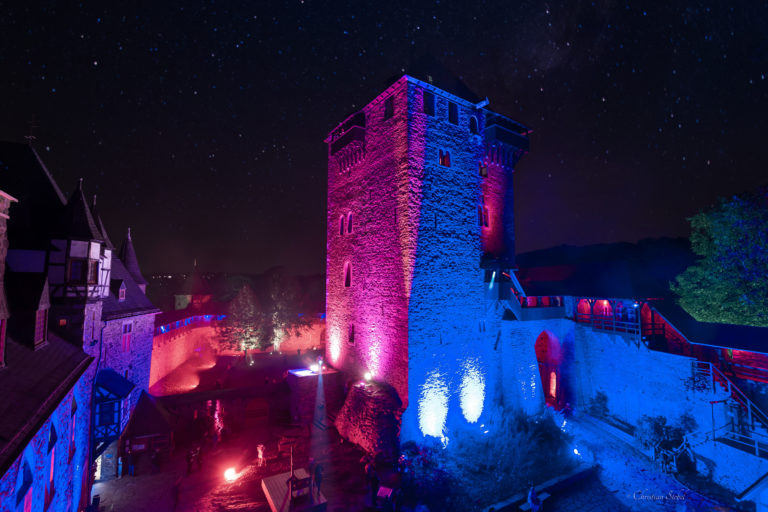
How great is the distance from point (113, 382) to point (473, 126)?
74.7ft

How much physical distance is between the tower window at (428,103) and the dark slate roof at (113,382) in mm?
19329

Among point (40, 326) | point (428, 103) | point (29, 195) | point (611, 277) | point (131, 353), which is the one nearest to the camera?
point (40, 326)

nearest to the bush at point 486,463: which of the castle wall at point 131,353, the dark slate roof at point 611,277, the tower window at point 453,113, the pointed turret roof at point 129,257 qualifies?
the dark slate roof at point 611,277

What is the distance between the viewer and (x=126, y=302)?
1972 centimetres

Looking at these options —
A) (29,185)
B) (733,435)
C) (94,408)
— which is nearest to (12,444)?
(94,408)

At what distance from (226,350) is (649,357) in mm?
36915

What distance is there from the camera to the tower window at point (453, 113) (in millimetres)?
19609

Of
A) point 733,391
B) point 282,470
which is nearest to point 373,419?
point 282,470

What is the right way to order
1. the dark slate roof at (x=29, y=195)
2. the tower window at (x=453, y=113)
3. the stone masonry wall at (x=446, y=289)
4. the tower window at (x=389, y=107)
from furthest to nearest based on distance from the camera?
1. the tower window at (x=453, y=113)
2. the tower window at (x=389, y=107)
3. the stone masonry wall at (x=446, y=289)
4. the dark slate roof at (x=29, y=195)

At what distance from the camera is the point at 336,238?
23562 mm

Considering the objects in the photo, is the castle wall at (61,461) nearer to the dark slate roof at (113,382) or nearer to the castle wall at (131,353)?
the dark slate roof at (113,382)

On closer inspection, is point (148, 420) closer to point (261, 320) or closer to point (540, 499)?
point (540, 499)

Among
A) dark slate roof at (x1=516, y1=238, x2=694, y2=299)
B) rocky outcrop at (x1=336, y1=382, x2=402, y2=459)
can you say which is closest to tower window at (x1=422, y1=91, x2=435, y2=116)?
dark slate roof at (x1=516, y1=238, x2=694, y2=299)

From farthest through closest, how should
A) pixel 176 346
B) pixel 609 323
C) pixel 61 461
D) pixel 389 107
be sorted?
pixel 176 346 → pixel 609 323 → pixel 389 107 → pixel 61 461
